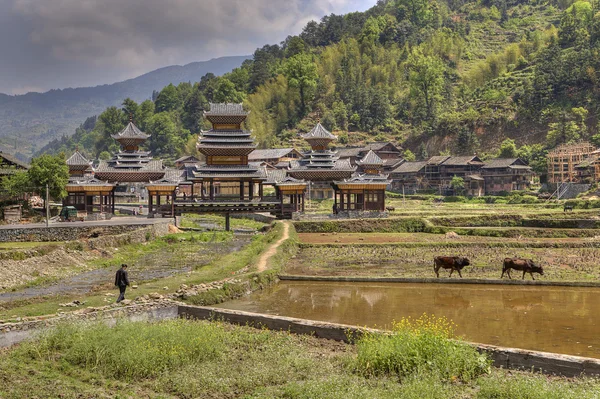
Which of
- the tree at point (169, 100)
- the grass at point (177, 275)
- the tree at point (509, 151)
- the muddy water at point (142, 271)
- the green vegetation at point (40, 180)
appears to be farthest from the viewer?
the tree at point (169, 100)

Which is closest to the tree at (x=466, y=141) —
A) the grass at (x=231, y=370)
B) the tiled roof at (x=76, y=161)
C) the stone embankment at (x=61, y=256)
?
the tiled roof at (x=76, y=161)

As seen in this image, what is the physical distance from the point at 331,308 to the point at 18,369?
11696 mm

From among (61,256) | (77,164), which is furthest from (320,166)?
(61,256)

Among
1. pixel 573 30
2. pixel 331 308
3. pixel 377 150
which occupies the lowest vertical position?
pixel 331 308

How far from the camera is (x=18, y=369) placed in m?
13.6

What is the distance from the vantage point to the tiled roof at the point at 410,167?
94.3 m

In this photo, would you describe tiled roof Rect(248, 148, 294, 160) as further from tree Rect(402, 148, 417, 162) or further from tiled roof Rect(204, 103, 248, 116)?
tiled roof Rect(204, 103, 248, 116)

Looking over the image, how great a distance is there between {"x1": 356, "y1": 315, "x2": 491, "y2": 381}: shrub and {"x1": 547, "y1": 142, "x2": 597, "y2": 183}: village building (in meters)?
71.5

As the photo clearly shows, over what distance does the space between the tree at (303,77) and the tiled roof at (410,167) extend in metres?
45.8

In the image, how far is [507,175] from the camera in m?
84.6

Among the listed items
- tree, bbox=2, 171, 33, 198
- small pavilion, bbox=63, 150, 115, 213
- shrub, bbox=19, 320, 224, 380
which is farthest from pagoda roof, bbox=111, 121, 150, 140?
shrub, bbox=19, 320, 224, 380

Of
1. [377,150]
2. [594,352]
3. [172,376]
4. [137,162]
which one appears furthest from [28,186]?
[377,150]

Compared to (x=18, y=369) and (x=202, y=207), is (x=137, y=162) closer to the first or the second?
(x=202, y=207)

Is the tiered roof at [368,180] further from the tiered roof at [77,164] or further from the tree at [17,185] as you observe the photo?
the tree at [17,185]
